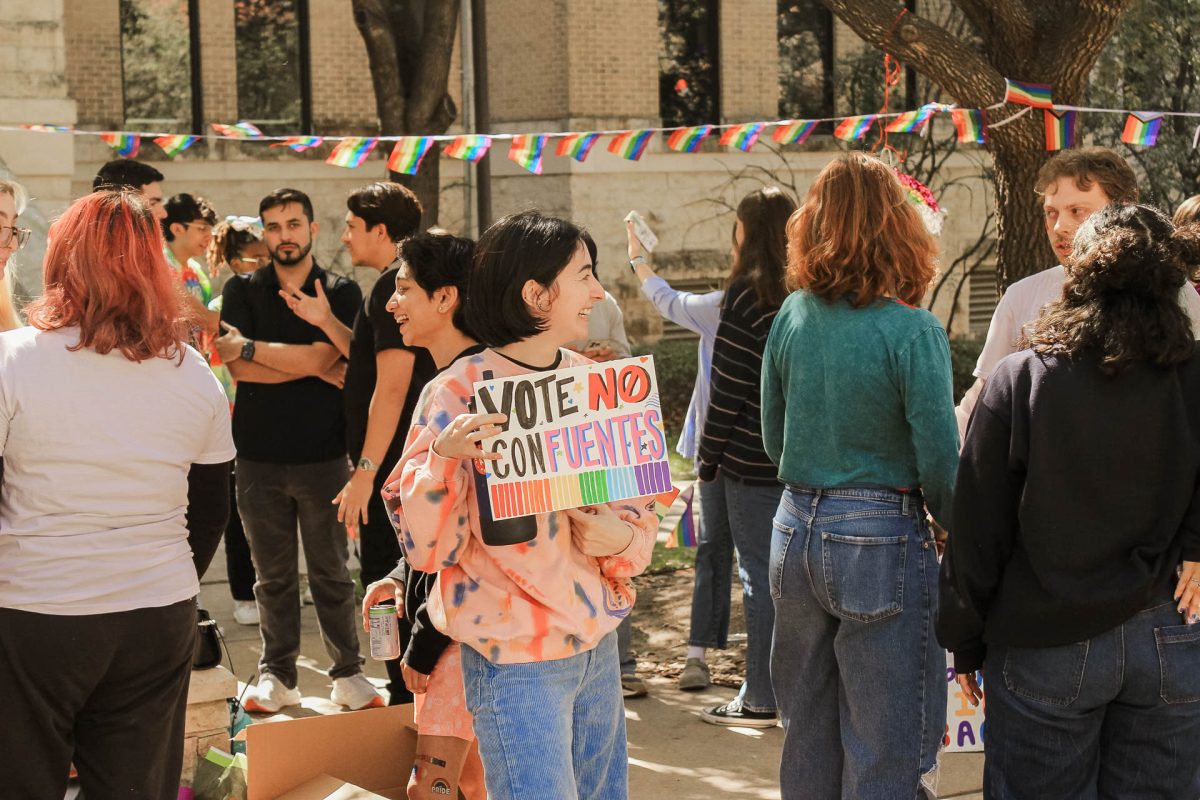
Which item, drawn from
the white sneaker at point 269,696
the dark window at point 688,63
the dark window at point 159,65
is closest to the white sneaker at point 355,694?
the white sneaker at point 269,696

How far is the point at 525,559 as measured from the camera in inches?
124

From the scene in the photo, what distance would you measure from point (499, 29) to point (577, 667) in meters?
18.6

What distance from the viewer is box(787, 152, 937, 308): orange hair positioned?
3.83 metres

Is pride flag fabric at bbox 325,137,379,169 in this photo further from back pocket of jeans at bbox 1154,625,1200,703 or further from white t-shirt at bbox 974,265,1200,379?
back pocket of jeans at bbox 1154,625,1200,703

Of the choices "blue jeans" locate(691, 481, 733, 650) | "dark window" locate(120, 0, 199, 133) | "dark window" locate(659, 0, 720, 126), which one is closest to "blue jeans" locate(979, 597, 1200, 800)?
"blue jeans" locate(691, 481, 733, 650)

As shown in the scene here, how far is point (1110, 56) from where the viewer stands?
610 inches

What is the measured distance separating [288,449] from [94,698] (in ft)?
8.32

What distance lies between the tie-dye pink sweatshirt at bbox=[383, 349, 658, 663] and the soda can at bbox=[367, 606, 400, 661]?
0.53 metres

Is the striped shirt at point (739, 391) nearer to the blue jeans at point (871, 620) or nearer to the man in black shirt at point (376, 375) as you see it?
the man in black shirt at point (376, 375)

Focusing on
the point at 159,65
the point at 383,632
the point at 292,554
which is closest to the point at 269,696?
the point at 292,554

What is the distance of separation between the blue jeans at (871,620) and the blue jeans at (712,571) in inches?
85.3

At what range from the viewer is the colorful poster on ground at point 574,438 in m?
3.02

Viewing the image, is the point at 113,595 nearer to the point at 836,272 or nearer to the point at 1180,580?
→ the point at 836,272

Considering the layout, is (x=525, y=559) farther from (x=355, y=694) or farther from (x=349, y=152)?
(x=349, y=152)
